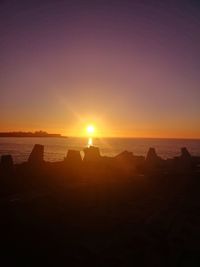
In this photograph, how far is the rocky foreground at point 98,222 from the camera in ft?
27.5

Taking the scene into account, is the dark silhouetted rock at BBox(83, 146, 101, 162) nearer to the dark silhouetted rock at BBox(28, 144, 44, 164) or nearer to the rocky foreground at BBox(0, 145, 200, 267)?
the dark silhouetted rock at BBox(28, 144, 44, 164)

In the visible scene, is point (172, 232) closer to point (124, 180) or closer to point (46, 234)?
point (46, 234)

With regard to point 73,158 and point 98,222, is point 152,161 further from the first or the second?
point 98,222

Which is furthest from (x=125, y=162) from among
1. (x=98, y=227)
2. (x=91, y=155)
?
(x=98, y=227)

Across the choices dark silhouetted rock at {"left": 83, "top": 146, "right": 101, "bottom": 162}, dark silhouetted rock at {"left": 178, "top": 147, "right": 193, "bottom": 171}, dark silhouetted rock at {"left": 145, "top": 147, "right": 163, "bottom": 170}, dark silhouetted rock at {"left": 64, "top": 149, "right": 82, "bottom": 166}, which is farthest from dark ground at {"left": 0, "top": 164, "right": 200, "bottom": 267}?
dark silhouetted rock at {"left": 145, "top": 147, "right": 163, "bottom": 170}

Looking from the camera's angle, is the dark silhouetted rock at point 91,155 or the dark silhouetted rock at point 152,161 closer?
the dark silhouetted rock at point 91,155

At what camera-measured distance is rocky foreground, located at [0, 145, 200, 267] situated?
839 centimetres

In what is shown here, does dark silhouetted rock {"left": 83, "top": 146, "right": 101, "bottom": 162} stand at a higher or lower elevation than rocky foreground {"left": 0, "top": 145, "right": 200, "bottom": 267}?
higher

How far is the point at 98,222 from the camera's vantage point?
11031 millimetres

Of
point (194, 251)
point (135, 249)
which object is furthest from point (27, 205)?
point (194, 251)

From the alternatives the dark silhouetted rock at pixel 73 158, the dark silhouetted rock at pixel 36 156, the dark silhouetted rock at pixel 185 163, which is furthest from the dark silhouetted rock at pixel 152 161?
the dark silhouetted rock at pixel 36 156

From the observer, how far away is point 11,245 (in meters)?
8.70

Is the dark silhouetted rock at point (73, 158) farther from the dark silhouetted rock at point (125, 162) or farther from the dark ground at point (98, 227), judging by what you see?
the dark ground at point (98, 227)

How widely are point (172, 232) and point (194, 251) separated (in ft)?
4.46
